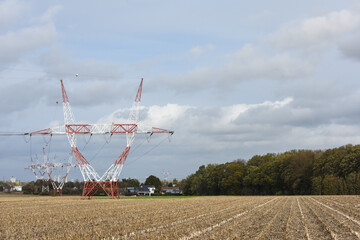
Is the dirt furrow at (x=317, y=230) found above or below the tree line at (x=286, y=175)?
below

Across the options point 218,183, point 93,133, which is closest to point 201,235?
point 93,133

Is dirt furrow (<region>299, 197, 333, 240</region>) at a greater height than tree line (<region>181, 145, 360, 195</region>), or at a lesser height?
lesser

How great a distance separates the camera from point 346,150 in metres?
99.9

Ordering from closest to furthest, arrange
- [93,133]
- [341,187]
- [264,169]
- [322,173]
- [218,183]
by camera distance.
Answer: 1. [93,133]
2. [341,187]
3. [322,173]
4. [264,169]
5. [218,183]

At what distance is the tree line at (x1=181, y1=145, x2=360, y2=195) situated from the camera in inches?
3772

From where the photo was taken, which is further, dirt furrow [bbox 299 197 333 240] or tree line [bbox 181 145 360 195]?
tree line [bbox 181 145 360 195]

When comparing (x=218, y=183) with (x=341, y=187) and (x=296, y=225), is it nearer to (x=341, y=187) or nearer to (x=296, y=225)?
(x=341, y=187)

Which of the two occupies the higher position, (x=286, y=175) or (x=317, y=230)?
(x=286, y=175)

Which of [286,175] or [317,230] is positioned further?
[286,175]

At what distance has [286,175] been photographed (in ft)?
379

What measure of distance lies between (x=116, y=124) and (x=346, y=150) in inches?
2192

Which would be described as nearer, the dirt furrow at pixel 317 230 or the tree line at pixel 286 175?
the dirt furrow at pixel 317 230

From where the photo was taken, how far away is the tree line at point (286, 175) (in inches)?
3772

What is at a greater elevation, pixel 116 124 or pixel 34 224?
pixel 116 124
